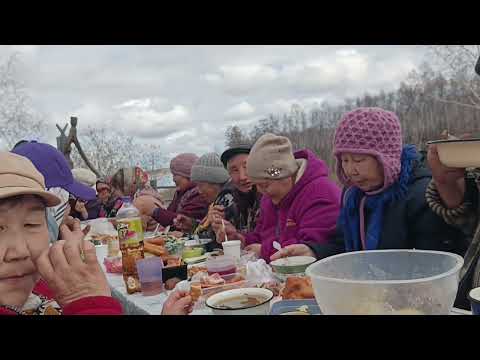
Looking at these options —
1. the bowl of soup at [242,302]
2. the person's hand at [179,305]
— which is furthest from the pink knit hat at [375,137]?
the person's hand at [179,305]

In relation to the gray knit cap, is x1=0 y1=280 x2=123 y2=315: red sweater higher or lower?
lower

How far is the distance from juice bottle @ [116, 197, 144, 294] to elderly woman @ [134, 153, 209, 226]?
1765mm

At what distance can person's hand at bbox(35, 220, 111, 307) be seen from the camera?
35.4 inches

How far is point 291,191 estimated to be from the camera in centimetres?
244

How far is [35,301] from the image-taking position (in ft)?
3.98

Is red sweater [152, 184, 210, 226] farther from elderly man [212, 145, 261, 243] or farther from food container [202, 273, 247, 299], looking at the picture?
food container [202, 273, 247, 299]

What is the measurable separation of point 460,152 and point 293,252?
0.91 meters

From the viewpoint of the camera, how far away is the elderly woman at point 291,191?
7.38 ft

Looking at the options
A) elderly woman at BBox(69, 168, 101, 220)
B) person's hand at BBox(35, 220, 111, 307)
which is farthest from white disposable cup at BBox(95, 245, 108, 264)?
elderly woman at BBox(69, 168, 101, 220)

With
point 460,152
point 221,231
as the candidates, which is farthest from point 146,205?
point 460,152
